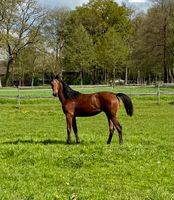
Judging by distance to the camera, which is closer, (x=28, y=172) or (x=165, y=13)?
(x=28, y=172)

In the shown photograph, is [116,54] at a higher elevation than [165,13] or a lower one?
lower

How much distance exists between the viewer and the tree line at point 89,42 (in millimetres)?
75562

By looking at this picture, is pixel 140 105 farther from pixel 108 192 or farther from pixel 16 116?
pixel 108 192

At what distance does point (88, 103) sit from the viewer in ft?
45.6

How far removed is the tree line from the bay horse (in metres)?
50.4

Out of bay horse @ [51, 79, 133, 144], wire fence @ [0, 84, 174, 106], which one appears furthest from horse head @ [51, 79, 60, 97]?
wire fence @ [0, 84, 174, 106]

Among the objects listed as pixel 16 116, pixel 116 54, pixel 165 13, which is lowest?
pixel 16 116

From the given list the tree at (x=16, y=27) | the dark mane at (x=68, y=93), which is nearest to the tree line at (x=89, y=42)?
the tree at (x=16, y=27)

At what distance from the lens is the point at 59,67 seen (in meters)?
89.4

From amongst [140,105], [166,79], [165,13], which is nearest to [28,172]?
[140,105]

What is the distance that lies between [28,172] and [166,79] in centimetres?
7679

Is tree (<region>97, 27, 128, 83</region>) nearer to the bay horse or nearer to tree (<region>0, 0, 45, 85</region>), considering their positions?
tree (<region>0, 0, 45, 85</region>)

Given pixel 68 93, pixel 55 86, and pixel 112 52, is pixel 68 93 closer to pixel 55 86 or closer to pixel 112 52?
pixel 55 86

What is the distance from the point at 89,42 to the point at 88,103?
Answer: 77.7m
